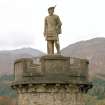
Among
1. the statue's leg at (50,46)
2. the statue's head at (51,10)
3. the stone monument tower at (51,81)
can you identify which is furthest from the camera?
the statue's head at (51,10)

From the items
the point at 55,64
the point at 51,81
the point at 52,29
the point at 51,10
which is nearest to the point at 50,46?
the point at 52,29

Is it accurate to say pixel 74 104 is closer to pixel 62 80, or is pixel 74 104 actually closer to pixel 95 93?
pixel 62 80

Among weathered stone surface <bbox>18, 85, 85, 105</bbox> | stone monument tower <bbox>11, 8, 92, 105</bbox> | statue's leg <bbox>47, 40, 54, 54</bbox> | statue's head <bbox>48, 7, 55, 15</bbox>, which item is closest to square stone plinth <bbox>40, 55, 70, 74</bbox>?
stone monument tower <bbox>11, 8, 92, 105</bbox>

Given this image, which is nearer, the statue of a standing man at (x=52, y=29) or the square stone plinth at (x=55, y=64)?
the square stone plinth at (x=55, y=64)

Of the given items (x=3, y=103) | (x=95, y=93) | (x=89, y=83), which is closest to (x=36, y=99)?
(x=89, y=83)

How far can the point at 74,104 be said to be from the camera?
16.5 m

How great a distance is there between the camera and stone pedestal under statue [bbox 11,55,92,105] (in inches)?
637

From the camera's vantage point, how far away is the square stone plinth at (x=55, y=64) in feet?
53.3

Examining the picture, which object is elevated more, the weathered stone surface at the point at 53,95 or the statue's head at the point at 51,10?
the statue's head at the point at 51,10

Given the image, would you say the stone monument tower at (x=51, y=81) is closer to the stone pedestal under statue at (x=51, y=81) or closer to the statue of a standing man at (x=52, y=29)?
the stone pedestal under statue at (x=51, y=81)

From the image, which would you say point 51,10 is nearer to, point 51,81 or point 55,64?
point 55,64

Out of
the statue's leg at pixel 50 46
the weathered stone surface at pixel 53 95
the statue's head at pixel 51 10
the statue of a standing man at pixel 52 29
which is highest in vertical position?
the statue's head at pixel 51 10

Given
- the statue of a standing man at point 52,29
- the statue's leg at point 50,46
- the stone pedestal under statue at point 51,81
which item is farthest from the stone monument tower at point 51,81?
the statue of a standing man at point 52,29

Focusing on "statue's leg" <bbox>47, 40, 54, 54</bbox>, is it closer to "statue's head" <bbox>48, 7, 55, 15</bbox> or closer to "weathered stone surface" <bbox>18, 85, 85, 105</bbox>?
"statue's head" <bbox>48, 7, 55, 15</bbox>
